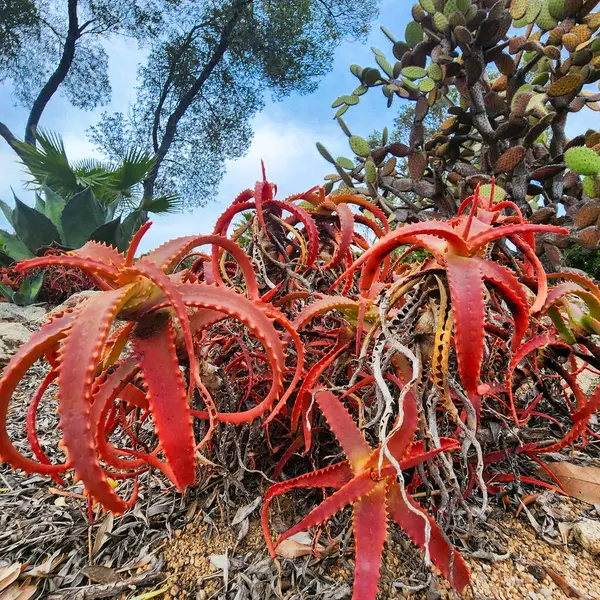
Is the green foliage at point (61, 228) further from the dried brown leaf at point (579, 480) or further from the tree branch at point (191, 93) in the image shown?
the tree branch at point (191, 93)

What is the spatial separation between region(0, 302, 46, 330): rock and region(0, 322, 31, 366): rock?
0.74 m

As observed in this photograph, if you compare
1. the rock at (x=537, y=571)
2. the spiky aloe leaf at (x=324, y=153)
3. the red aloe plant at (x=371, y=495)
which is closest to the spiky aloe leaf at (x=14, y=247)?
the spiky aloe leaf at (x=324, y=153)

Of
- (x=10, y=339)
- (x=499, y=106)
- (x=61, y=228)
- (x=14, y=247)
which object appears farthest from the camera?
(x=61, y=228)

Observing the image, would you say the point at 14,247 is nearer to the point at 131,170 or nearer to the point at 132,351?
the point at 131,170

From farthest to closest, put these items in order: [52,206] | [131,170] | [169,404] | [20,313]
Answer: [131,170], [52,206], [20,313], [169,404]

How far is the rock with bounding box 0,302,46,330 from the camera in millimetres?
2792

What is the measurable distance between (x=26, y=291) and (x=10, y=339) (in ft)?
4.74

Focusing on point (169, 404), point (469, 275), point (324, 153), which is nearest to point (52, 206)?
point (324, 153)

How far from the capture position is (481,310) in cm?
38

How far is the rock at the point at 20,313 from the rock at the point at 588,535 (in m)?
3.06

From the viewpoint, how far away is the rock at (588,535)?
0.64 meters

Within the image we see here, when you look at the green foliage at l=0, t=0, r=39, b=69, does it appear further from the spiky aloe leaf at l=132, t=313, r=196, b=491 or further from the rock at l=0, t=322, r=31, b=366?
the spiky aloe leaf at l=132, t=313, r=196, b=491

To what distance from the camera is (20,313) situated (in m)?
2.96

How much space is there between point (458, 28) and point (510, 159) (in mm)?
831
